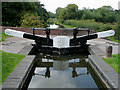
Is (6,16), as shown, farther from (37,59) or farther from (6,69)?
(6,69)

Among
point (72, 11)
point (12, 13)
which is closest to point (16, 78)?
point (12, 13)

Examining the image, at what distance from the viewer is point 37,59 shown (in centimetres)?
754

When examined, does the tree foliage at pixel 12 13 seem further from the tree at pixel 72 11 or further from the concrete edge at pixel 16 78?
the concrete edge at pixel 16 78

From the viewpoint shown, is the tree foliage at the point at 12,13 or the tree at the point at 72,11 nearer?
the tree foliage at the point at 12,13

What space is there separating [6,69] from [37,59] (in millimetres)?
2755

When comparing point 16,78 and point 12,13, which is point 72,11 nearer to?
point 12,13

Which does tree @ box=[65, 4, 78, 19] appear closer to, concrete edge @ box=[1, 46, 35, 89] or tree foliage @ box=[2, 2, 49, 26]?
tree foliage @ box=[2, 2, 49, 26]

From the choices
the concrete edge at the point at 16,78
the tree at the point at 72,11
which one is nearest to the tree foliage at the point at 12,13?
the tree at the point at 72,11

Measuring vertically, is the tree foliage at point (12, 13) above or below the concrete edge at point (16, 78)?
above

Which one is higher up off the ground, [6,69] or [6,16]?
[6,16]

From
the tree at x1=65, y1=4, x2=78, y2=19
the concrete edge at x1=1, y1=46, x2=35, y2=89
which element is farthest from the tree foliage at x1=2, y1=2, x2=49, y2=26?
the concrete edge at x1=1, y1=46, x2=35, y2=89

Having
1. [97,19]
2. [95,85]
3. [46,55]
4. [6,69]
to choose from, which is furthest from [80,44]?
[97,19]

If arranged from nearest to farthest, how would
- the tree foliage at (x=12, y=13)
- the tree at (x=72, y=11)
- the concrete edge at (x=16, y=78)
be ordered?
the concrete edge at (x=16, y=78)
the tree foliage at (x=12, y=13)
the tree at (x=72, y=11)

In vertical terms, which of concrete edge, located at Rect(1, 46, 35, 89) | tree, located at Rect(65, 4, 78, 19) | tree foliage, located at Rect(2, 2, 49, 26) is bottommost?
concrete edge, located at Rect(1, 46, 35, 89)
